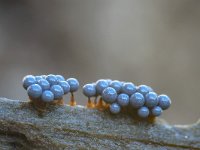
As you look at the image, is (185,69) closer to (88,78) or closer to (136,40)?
(136,40)

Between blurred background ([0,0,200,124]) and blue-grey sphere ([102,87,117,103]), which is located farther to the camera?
blurred background ([0,0,200,124])

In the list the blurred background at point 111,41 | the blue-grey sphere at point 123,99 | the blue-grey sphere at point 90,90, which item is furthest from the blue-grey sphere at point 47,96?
the blurred background at point 111,41

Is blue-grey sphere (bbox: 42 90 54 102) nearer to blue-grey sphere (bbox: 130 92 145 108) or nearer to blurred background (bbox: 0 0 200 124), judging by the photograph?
blue-grey sphere (bbox: 130 92 145 108)

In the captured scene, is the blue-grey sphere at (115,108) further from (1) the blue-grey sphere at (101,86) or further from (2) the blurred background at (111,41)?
(2) the blurred background at (111,41)

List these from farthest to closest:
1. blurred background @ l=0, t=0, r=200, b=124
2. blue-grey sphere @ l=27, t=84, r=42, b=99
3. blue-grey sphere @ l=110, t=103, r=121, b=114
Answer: blurred background @ l=0, t=0, r=200, b=124, blue-grey sphere @ l=110, t=103, r=121, b=114, blue-grey sphere @ l=27, t=84, r=42, b=99

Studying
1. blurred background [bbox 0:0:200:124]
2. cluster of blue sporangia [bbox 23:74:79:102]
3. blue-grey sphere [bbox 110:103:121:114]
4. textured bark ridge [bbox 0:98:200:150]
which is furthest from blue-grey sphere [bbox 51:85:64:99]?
blurred background [bbox 0:0:200:124]

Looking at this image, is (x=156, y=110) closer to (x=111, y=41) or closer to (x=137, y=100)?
(x=137, y=100)

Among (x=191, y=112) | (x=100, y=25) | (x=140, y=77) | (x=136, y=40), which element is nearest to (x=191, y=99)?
(x=191, y=112)

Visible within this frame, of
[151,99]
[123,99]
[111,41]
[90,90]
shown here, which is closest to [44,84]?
[90,90]
